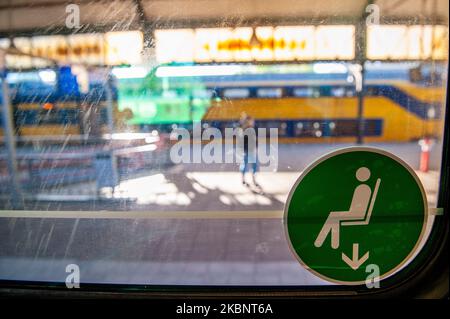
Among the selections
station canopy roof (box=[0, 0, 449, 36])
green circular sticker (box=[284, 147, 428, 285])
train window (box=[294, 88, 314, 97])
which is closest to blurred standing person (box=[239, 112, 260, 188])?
green circular sticker (box=[284, 147, 428, 285])

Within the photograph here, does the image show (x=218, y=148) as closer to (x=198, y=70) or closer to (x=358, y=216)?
(x=198, y=70)

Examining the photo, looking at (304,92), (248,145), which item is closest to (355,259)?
(248,145)

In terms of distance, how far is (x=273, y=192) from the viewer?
6.30 ft

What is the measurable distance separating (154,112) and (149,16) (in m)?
0.61

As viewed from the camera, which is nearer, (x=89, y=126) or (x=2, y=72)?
(x=89, y=126)

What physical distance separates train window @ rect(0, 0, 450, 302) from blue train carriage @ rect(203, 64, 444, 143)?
0.04 ft

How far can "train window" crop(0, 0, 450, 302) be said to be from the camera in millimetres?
1554

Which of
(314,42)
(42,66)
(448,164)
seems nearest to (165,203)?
(42,66)

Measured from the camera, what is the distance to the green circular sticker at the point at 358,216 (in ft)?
5.00

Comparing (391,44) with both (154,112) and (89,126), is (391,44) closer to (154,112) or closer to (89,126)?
(154,112)

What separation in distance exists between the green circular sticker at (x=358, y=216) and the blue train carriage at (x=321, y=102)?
1.14 feet

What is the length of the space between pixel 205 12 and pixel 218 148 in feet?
2.28

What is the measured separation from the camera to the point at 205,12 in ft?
5.30

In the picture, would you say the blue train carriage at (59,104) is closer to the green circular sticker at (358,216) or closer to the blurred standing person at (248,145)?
the blurred standing person at (248,145)
